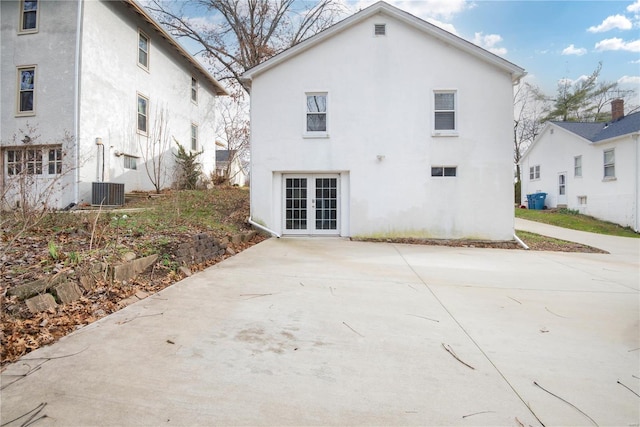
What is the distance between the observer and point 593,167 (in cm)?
1666

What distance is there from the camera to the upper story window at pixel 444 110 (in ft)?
32.5

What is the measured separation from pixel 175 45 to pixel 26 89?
6.38 metres

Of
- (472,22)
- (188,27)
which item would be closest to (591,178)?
(472,22)

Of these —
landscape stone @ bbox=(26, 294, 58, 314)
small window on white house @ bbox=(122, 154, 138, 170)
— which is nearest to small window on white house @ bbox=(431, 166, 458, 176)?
landscape stone @ bbox=(26, 294, 58, 314)

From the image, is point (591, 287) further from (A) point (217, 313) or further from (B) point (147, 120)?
(B) point (147, 120)

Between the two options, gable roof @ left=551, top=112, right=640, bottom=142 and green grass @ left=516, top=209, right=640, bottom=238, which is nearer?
green grass @ left=516, top=209, right=640, bottom=238

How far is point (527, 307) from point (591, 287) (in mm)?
1943

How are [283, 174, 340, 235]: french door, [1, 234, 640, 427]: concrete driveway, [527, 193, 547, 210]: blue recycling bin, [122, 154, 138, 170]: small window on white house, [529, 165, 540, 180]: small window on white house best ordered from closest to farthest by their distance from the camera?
[1, 234, 640, 427]: concrete driveway, [283, 174, 340, 235]: french door, [122, 154, 138, 170]: small window on white house, [527, 193, 547, 210]: blue recycling bin, [529, 165, 540, 180]: small window on white house

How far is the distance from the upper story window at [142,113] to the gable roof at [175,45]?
9.97ft

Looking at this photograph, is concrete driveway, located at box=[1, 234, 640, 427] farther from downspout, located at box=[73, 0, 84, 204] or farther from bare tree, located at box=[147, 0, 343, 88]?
bare tree, located at box=[147, 0, 343, 88]

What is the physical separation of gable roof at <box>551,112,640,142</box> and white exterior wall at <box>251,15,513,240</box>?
10020 millimetres

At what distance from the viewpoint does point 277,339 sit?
2.90 metres

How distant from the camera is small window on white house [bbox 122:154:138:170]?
42.9 feet

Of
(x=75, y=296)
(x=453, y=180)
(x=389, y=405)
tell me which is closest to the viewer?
(x=389, y=405)
